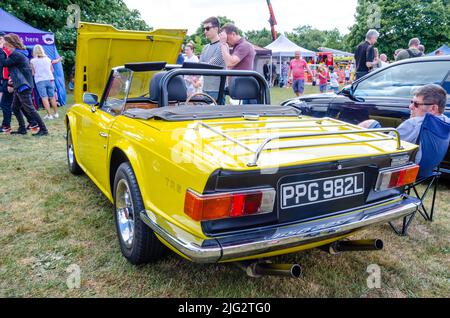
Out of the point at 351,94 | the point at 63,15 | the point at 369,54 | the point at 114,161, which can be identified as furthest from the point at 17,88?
the point at 63,15

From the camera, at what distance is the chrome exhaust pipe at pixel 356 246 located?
2.08 metres

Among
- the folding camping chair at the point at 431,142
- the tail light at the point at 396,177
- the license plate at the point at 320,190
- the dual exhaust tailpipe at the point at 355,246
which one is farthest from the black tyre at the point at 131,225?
the folding camping chair at the point at 431,142

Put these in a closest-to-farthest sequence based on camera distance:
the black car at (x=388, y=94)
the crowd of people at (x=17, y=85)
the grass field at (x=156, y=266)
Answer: the grass field at (x=156, y=266), the black car at (x=388, y=94), the crowd of people at (x=17, y=85)

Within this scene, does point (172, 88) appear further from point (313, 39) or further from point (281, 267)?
point (313, 39)

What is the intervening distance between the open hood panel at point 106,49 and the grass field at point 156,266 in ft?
5.28

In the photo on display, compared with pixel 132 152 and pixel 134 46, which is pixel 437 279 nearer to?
pixel 132 152

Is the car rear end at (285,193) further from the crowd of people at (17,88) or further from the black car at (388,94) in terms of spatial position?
the crowd of people at (17,88)

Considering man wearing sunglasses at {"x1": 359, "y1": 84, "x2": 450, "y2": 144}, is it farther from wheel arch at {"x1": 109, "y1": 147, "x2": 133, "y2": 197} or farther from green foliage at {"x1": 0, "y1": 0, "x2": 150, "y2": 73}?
green foliage at {"x1": 0, "y1": 0, "x2": 150, "y2": 73}

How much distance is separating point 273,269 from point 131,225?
114 centimetres

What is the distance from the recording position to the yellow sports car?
1.71 meters
